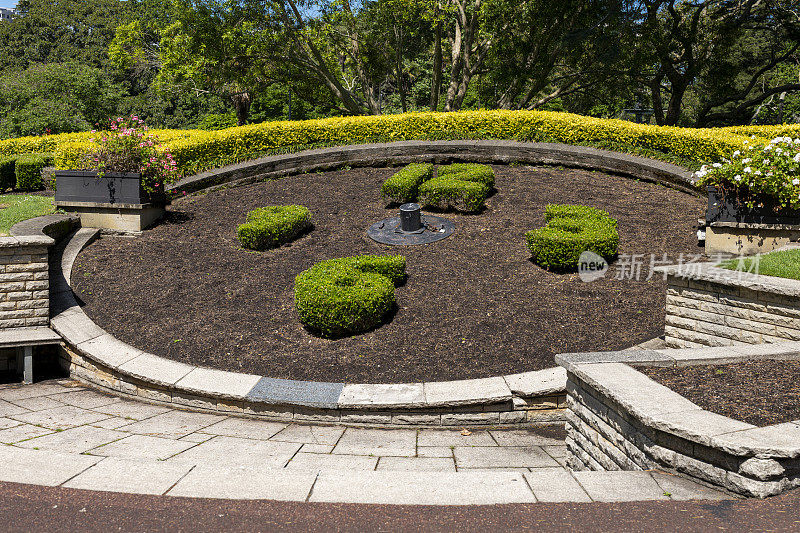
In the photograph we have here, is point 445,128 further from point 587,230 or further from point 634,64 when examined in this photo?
point 634,64

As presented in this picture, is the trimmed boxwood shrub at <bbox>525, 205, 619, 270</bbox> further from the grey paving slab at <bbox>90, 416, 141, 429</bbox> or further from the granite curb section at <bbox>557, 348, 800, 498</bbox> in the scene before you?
the grey paving slab at <bbox>90, 416, 141, 429</bbox>

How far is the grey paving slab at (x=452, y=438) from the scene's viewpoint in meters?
5.74

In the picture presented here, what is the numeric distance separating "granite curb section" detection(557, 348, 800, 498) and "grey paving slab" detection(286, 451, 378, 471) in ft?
6.21

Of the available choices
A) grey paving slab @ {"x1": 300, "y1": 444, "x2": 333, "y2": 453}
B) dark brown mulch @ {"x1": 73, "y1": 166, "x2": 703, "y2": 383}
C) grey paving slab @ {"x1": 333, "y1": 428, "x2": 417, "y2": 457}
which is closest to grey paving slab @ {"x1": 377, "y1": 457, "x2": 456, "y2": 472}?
grey paving slab @ {"x1": 333, "y1": 428, "x2": 417, "y2": 457}

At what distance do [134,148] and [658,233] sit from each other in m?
9.84

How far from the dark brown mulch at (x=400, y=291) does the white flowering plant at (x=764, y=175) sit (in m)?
1.23

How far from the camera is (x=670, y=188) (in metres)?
12.2

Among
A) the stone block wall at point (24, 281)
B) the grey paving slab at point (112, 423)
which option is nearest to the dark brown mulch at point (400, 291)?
the stone block wall at point (24, 281)

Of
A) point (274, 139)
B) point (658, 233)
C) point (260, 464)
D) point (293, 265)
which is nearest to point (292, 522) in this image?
point (260, 464)

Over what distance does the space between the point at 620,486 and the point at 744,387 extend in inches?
64.6

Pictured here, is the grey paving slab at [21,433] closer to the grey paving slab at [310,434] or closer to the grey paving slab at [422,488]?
the grey paving slab at [310,434]

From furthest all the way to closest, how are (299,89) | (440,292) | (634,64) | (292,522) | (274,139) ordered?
1. (299,89)
2. (634,64)
3. (274,139)
4. (440,292)
5. (292,522)

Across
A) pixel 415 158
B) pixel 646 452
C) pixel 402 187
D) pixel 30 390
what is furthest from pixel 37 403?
pixel 415 158

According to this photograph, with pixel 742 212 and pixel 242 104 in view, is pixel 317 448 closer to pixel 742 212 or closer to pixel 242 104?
pixel 742 212
